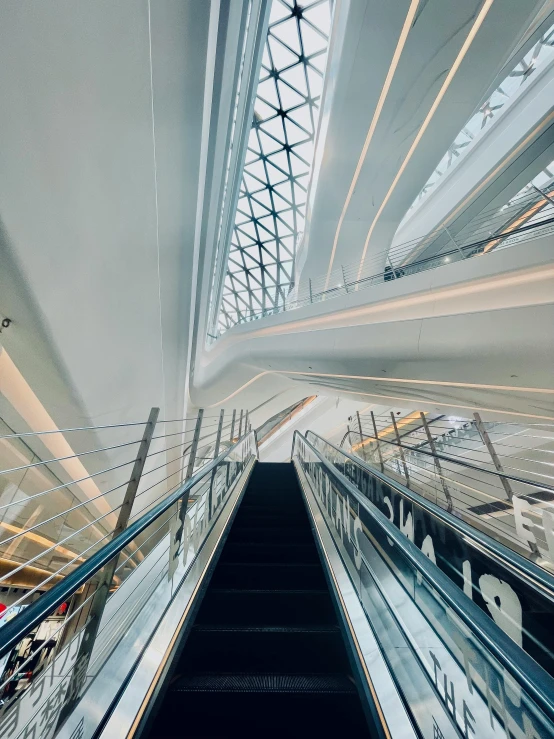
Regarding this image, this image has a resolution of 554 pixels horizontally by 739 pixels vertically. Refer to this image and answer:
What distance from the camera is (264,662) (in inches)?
52.6

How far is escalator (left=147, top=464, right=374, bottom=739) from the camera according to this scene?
110 cm

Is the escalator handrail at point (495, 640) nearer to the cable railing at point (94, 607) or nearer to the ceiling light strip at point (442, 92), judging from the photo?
the cable railing at point (94, 607)

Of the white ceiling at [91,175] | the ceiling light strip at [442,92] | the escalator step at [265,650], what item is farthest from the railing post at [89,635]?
the ceiling light strip at [442,92]

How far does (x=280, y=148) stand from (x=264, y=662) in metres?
12.6

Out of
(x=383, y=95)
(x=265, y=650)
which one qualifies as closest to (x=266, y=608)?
(x=265, y=650)

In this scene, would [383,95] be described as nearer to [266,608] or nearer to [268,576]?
[268,576]

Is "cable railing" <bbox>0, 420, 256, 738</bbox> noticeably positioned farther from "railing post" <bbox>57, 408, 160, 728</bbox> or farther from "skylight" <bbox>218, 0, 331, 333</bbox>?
"skylight" <bbox>218, 0, 331, 333</bbox>

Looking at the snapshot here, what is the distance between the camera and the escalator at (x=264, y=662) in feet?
3.59

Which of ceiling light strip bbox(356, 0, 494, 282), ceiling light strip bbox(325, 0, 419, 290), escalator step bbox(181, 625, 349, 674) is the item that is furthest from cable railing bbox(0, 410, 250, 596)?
ceiling light strip bbox(356, 0, 494, 282)

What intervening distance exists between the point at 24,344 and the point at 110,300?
3.90 feet

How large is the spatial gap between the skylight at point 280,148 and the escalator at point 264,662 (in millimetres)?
6763

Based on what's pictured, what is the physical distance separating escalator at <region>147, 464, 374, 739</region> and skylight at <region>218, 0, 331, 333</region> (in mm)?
6763

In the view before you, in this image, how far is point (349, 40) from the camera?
4852mm

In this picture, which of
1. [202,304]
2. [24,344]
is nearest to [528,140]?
[202,304]
